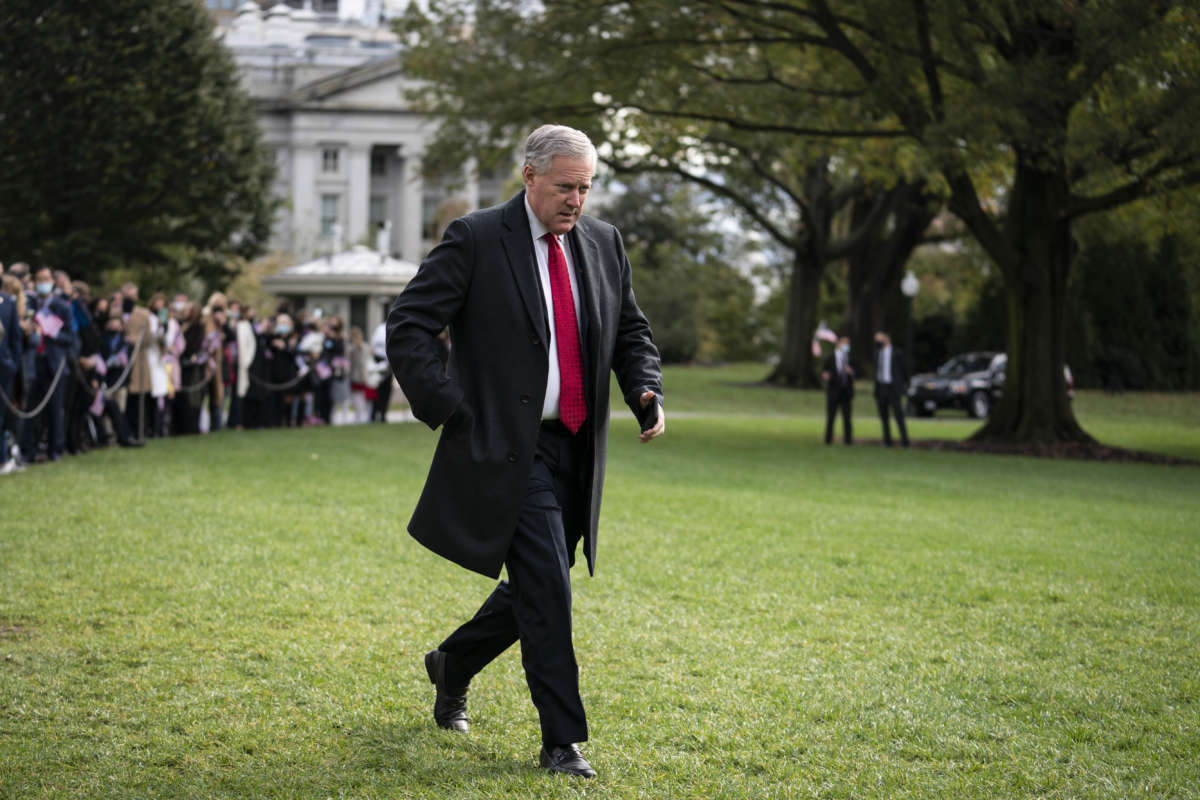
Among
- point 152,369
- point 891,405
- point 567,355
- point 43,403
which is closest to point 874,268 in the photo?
point 891,405

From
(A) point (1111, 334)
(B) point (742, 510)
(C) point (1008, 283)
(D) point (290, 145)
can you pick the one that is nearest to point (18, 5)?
(C) point (1008, 283)

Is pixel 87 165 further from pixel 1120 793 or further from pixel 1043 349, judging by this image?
pixel 1120 793

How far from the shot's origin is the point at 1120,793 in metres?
4.89

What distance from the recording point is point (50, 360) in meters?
16.2

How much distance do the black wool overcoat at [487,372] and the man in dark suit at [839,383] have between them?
18.9 meters

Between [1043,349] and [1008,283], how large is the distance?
1347mm

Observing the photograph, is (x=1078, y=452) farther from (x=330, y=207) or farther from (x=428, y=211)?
(x=428, y=211)

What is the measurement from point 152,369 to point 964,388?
82.7ft

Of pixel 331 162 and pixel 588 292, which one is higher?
pixel 331 162

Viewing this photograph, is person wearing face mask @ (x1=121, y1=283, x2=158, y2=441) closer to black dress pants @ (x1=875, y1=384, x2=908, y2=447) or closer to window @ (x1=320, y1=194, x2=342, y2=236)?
black dress pants @ (x1=875, y1=384, x2=908, y2=447)

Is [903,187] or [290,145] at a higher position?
[290,145]

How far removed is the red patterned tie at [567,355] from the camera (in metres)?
5.28

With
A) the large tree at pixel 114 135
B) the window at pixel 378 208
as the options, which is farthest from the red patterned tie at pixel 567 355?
the window at pixel 378 208

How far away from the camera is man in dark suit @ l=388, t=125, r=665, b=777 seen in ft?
16.6
